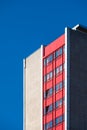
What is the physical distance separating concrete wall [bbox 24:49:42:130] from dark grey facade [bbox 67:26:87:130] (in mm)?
10360

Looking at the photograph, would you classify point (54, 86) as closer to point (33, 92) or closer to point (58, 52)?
point (58, 52)

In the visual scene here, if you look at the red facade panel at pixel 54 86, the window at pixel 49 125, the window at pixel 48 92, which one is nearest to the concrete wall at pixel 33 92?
the window at pixel 48 92

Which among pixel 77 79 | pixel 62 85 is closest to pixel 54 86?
pixel 62 85

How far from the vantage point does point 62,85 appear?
105 metres

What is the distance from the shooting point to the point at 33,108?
375ft

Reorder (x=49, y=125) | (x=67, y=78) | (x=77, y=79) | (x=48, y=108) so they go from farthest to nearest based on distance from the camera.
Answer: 1. (x=48, y=108)
2. (x=49, y=125)
3. (x=77, y=79)
4. (x=67, y=78)

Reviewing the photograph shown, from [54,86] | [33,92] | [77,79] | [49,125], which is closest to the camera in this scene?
[77,79]

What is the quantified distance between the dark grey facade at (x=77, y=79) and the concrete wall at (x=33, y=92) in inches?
408

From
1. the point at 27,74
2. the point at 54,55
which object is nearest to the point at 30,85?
the point at 27,74

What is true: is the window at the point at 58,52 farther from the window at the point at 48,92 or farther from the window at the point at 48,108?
the window at the point at 48,108

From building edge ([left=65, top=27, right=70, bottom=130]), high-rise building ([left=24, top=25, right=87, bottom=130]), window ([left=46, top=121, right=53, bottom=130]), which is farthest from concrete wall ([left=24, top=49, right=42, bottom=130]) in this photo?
building edge ([left=65, top=27, right=70, bottom=130])

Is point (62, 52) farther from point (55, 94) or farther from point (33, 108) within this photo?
point (33, 108)

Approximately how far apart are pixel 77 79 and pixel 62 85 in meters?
3.37

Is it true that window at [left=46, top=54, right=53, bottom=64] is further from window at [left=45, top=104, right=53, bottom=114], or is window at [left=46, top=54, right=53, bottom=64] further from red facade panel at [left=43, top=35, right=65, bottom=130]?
window at [left=45, top=104, right=53, bottom=114]
